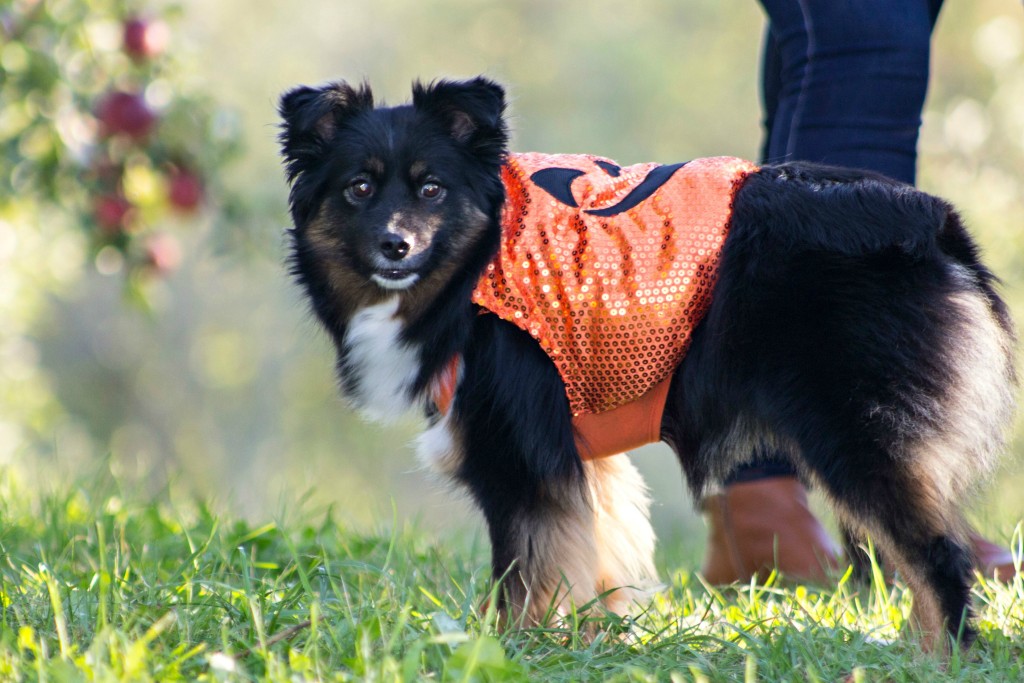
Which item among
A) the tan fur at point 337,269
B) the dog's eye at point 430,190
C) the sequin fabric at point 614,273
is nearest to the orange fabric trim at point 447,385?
the sequin fabric at point 614,273

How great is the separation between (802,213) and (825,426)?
56cm

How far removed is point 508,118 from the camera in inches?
118

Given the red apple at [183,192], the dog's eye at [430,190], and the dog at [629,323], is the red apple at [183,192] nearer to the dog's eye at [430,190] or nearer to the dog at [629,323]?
the dog at [629,323]

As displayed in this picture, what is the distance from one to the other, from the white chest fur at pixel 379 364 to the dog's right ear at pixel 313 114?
0.51 metres

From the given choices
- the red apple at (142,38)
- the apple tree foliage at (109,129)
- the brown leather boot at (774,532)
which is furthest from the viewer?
the red apple at (142,38)

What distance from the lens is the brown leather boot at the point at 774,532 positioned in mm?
3318

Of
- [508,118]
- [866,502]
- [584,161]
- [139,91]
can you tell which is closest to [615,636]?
[866,502]

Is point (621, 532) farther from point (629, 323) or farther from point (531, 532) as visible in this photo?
point (629, 323)

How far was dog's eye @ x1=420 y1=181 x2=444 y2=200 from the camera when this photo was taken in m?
2.90

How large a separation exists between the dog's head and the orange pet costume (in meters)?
0.19

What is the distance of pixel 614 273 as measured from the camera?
2.63 metres

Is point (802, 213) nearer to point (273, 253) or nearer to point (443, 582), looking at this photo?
point (443, 582)

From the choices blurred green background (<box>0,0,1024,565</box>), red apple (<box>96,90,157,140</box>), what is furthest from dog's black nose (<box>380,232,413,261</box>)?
blurred green background (<box>0,0,1024,565</box>)

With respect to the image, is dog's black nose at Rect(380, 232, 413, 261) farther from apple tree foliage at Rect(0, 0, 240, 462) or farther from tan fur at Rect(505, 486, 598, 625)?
apple tree foliage at Rect(0, 0, 240, 462)
